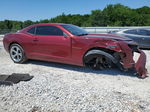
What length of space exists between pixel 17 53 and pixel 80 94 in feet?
11.7

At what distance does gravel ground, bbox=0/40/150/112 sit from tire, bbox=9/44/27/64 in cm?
129

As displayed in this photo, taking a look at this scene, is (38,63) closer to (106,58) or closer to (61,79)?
(61,79)

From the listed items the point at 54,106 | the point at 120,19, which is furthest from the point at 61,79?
the point at 120,19

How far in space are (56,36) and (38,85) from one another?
77.4 inches

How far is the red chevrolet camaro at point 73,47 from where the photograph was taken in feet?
14.2

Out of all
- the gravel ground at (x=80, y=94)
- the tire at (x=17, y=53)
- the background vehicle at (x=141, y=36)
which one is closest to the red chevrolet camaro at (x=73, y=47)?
the tire at (x=17, y=53)

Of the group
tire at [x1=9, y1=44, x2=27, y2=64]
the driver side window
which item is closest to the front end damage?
the driver side window

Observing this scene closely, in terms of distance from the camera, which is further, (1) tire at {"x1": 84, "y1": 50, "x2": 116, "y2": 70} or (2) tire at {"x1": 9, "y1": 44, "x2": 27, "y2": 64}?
(2) tire at {"x1": 9, "y1": 44, "x2": 27, "y2": 64}

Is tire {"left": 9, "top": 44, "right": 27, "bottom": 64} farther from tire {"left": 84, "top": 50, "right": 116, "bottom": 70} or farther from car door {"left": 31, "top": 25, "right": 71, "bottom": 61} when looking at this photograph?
tire {"left": 84, "top": 50, "right": 116, "bottom": 70}

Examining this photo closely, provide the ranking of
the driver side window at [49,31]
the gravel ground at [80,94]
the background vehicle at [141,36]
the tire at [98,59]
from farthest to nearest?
the background vehicle at [141,36], the driver side window at [49,31], the tire at [98,59], the gravel ground at [80,94]

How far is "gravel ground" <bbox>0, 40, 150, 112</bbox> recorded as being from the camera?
2848 mm

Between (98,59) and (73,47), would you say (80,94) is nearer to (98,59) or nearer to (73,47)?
(98,59)

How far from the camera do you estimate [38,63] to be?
600 centimetres

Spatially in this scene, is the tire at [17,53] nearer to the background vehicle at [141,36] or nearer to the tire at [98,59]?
the tire at [98,59]
